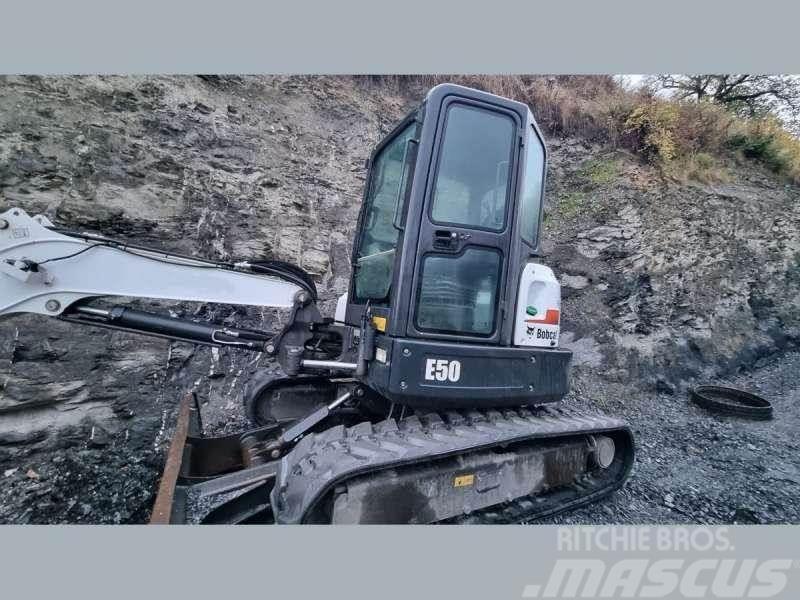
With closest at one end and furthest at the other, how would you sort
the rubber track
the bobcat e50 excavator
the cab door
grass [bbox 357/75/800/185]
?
the rubber track < the bobcat e50 excavator < the cab door < grass [bbox 357/75/800/185]

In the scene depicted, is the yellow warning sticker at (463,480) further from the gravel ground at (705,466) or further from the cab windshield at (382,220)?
the cab windshield at (382,220)

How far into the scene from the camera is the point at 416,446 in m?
1.99

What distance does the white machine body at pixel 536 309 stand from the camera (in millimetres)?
2365

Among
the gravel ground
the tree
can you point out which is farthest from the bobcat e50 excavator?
the tree

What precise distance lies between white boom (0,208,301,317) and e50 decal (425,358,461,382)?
116 cm

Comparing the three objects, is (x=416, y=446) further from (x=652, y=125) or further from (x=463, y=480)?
(x=652, y=125)

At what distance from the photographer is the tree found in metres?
7.58

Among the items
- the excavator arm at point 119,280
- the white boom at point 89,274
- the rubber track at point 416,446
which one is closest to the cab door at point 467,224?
the rubber track at point 416,446

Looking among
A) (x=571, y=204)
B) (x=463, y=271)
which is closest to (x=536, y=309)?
(x=463, y=271)

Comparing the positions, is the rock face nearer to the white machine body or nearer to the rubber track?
the rubber track

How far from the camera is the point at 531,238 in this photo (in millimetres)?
2537

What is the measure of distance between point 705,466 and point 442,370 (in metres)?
2.65

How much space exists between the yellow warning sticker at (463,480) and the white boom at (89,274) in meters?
1.56

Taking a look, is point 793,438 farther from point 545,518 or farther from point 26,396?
point 26,396
